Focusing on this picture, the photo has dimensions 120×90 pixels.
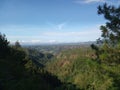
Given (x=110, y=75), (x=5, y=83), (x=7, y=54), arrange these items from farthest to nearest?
(x=7, y=54) → (x=110, y=75) → (x=5, y=83)

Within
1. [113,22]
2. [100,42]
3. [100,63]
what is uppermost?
[113,22]

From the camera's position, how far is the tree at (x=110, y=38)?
62.1 feet

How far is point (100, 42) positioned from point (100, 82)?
10.8ft

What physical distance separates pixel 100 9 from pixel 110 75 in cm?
525

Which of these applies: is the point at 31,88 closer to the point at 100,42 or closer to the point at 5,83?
the point at 5,83

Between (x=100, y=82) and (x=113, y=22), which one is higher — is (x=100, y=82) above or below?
below

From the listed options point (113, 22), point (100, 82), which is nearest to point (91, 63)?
point (100, 82)

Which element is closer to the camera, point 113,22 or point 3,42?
point 113,22

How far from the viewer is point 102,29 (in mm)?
19328

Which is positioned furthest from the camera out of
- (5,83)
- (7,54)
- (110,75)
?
(7,54)

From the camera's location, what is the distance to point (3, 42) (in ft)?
131

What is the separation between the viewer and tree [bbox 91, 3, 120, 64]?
746 inches

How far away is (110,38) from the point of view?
1905 centimetres

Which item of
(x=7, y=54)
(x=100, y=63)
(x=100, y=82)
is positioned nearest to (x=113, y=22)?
(x=100, y=63)
